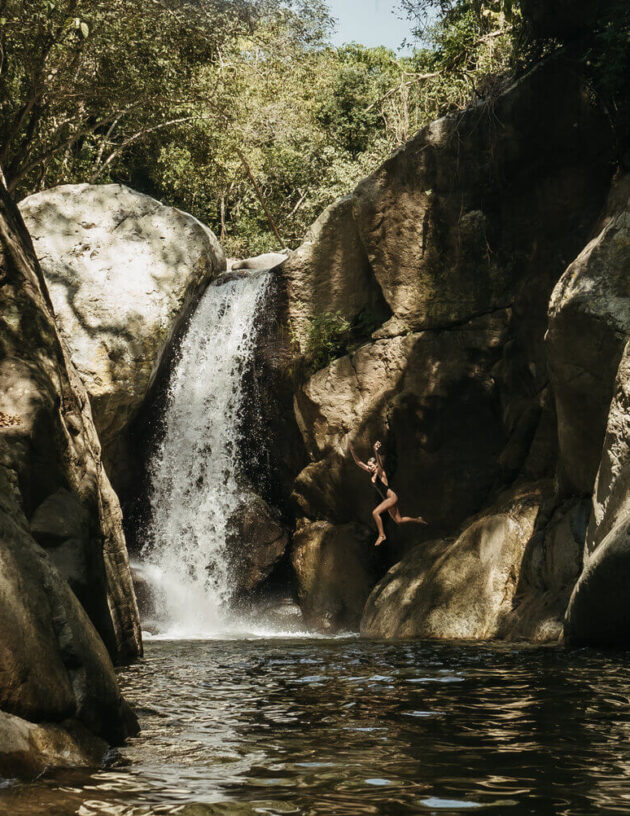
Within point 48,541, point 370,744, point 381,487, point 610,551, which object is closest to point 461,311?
point 381,487

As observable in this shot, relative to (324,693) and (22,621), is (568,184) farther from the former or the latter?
(22,621)

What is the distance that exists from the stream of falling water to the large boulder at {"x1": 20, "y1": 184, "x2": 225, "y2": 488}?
0.77 m

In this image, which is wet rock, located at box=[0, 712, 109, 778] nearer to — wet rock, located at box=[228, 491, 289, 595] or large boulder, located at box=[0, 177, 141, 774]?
large boulder, located at box=[0, 177, 141, 774]

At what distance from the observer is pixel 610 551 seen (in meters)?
8.13

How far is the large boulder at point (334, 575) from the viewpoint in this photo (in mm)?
15750

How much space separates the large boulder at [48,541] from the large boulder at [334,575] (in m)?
6.54

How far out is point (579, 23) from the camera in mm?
14047

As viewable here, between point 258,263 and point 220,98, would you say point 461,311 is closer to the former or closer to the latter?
point 258,263

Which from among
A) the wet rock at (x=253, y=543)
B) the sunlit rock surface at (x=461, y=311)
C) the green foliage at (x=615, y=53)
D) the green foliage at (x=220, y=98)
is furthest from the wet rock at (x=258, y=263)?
the green foliage at (x=615, y=53)

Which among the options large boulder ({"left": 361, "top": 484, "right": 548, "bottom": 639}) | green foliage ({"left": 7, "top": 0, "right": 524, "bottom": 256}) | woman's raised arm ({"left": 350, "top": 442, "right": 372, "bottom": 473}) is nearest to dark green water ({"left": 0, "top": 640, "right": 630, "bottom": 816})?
large boulder ({"left": 361, "top": 484, "right": 548, "bottom": 639})

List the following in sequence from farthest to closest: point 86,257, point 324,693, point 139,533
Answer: point 86,257
point 139,533
point 324,693

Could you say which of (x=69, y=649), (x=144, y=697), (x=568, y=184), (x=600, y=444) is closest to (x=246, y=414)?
(x=568, y=184)

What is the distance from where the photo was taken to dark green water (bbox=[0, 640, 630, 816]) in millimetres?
3402

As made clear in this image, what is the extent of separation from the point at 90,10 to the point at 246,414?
8.93 meters
